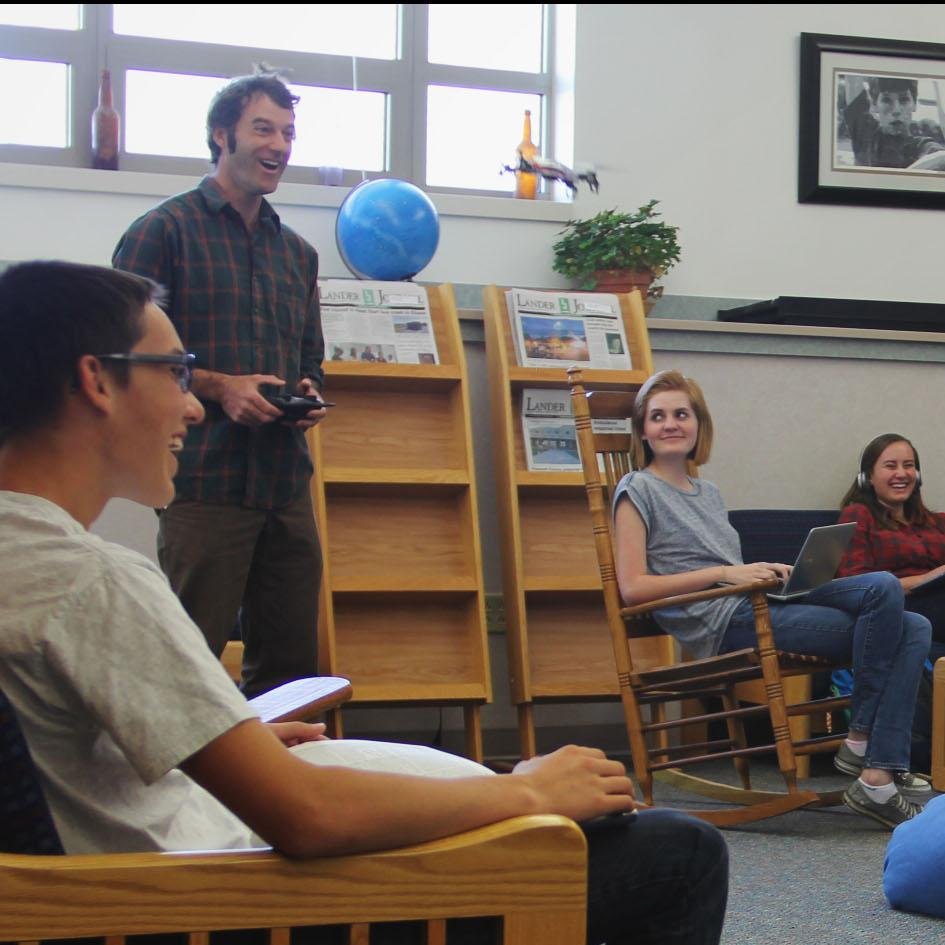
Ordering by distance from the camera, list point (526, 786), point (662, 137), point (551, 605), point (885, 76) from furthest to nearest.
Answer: point (885, 76)
point (662, 137)
point (551, 605)
point (526, 786)

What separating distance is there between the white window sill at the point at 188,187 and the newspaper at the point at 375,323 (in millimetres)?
576

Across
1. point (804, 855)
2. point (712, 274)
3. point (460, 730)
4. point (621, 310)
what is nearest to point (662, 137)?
point (712, 274)

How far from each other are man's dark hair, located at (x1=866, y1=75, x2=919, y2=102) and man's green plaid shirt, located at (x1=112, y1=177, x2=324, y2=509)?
2.95 m

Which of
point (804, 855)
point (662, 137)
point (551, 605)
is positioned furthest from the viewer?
point (662, 137)

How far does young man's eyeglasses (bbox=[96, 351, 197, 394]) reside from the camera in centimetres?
106

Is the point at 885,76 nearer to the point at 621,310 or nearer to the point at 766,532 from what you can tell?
the point at 621,310

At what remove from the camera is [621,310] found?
423 centimetres

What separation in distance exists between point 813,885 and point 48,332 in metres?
1.98

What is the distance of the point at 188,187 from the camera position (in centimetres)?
424

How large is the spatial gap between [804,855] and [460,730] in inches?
57.7

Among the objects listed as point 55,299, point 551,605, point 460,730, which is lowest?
point 460,730

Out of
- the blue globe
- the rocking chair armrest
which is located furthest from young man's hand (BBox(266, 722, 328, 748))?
the blue globe

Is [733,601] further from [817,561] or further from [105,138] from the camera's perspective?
[105,138]

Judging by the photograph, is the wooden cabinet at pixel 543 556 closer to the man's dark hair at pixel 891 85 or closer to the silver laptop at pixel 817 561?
the silver laptop at pixel 817 561
